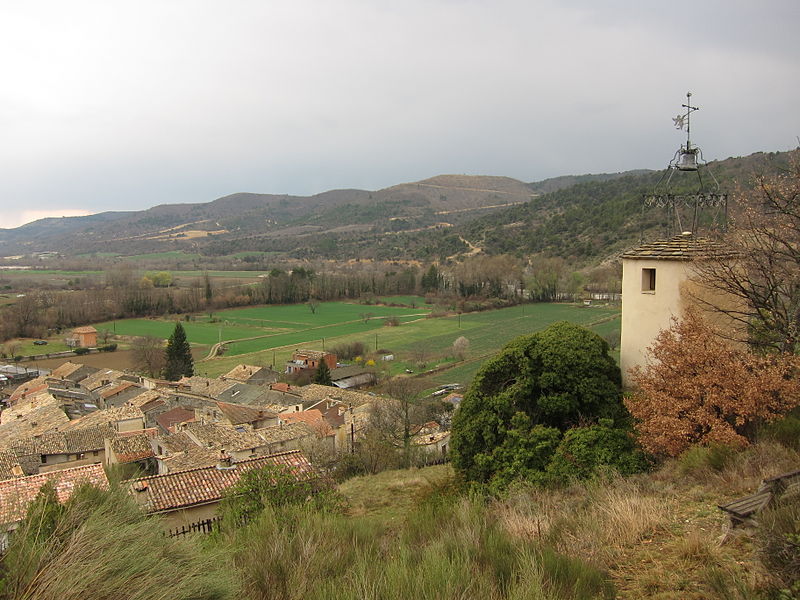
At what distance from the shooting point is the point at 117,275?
352 feet

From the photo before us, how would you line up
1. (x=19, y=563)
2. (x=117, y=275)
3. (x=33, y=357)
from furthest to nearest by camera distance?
(x=117, y=275)
(x=33, y=357)
(x=19, y=563)

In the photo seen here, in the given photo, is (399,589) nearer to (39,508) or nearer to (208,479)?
(39,508)

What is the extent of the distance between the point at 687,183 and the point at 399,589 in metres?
43.7

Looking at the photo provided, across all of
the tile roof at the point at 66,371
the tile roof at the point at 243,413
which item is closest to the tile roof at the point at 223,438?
the tile roof at the point at 243,413

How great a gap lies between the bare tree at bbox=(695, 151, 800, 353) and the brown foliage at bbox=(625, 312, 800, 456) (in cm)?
83

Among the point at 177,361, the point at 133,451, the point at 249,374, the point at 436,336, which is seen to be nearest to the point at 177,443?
the point at 133,451

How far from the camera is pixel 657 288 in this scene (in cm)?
986

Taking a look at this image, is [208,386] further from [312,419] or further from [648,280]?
[648,280]

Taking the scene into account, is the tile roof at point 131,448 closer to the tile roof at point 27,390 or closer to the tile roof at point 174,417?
the tile roof at point 174,417

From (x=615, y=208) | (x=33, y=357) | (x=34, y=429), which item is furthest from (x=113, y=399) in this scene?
(x=615, y=208)

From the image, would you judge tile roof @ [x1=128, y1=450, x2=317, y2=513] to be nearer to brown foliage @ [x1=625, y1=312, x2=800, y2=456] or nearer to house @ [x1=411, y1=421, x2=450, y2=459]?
brown foliage @ [x1=625, y1=312, x2=800, y2=456]

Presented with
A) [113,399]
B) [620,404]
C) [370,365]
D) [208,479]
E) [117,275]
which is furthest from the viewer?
[117,275]

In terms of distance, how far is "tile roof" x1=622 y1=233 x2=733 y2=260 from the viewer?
9377mm

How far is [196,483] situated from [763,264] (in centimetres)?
1033
